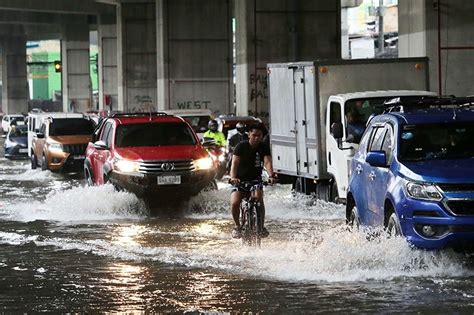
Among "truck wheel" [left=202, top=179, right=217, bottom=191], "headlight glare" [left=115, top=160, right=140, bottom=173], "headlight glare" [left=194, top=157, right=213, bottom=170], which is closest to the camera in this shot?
"headlight glare" [left=115, top=160, right=140, bottom=173]

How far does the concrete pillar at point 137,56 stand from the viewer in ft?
199

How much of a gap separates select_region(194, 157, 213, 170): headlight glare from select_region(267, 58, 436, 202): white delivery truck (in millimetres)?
1917

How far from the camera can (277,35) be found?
136 ft

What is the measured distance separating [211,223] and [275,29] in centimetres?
2348

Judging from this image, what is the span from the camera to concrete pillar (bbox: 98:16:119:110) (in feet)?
249

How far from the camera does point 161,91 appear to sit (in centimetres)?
5188

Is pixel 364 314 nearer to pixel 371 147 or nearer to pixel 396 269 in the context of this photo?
pixel 396 269

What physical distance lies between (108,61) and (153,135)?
5663 cm

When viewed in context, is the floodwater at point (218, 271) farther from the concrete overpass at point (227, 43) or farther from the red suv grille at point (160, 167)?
the concrete overpass at point (227, 43)

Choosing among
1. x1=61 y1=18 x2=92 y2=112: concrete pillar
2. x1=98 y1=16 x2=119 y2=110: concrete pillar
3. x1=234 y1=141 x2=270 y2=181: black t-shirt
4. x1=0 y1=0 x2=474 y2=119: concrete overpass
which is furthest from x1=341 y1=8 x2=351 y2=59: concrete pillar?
x1=234 y1=141 x2=270 y2=181: black t-shirt

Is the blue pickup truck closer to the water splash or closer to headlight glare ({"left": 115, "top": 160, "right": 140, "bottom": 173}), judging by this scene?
headlight glare ({"left": 115, "top": 160, "right": 140, "bottom": 173})

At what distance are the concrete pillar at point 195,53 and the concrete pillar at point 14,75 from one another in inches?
2255

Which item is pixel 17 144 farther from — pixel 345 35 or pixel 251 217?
pixel 345 35

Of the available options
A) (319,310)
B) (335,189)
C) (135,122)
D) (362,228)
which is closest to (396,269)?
(362,228)
